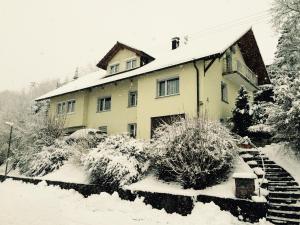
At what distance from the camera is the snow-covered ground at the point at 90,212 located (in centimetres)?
841

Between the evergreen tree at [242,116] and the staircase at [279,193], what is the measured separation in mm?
4865

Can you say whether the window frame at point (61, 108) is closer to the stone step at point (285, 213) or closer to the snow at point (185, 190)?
the snow at point (185, 190)

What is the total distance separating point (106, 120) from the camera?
924 inches

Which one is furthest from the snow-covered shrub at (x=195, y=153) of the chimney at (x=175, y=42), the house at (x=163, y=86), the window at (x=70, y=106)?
the window at (x=70, y=106)

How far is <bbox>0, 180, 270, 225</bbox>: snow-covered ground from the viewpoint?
27.6 ft

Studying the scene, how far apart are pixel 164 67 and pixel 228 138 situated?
8180 mm

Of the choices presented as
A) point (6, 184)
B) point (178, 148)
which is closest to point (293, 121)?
point (178, 148)

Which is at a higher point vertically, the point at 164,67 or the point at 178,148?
the point at 164,67

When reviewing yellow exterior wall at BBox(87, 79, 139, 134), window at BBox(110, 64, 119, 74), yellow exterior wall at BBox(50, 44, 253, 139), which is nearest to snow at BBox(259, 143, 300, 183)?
yellow exterior wall at BBox(50, 44, 253, 139)

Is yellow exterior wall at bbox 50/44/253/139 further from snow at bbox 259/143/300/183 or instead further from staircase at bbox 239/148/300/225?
staircase at bbox 239/148/300/225

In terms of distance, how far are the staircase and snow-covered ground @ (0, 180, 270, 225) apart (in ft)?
3.31

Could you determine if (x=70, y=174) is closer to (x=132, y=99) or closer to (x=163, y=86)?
(x=163, y=86)

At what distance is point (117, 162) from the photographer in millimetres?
12484

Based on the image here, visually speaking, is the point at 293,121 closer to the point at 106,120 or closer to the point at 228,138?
the point at 228,138
